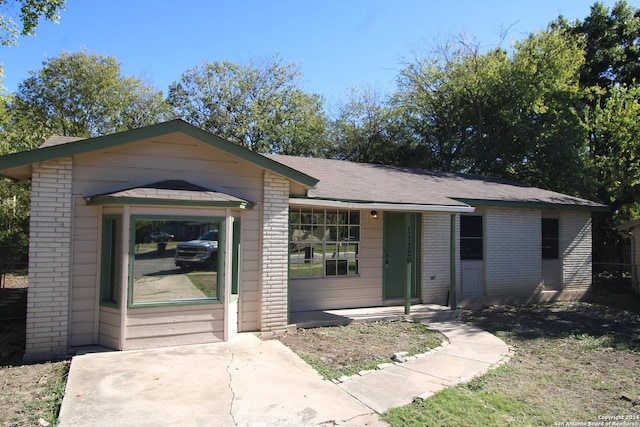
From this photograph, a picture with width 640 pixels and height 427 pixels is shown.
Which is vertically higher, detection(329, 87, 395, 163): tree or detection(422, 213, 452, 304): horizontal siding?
detection(329, 87, 395, 163): tree

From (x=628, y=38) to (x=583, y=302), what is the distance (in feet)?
55.1

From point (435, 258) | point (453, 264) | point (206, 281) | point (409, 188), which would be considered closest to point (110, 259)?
point (206, 281)

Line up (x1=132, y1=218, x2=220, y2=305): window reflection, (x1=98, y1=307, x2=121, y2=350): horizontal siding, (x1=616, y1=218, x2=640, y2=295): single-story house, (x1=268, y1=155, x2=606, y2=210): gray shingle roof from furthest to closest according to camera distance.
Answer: (x1=616, y1=218, x2=640, y2=295): single-story house, (x1=268, y1=155, x2=606, y2=210): gray shingle roof, (x1=132, y1=218, x2=220, y2=305): window reflection, (x1=98, y1=307, x2=121, y2=350): horizontal siding

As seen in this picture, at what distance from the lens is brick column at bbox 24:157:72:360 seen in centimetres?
634

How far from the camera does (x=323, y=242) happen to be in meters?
9.87

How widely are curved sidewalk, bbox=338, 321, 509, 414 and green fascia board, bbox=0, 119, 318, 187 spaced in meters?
3.53

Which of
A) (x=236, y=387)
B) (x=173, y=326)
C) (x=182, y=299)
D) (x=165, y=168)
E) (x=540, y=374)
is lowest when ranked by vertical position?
(x=540, y=374)

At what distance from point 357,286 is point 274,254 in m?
3.02

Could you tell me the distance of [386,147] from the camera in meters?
27.1

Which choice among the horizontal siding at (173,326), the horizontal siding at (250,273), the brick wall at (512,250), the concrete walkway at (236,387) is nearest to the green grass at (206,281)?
the horizontal siding at (173,326)

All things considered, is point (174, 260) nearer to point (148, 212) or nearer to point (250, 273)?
point (148, 212)

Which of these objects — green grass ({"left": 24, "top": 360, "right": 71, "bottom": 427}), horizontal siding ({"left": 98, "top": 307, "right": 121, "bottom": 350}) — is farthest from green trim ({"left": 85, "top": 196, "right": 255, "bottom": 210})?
green grass ({"left": 24, "top": 360, "right": 71, "bottom": 427})

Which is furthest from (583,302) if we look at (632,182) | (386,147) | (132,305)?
(386,147)

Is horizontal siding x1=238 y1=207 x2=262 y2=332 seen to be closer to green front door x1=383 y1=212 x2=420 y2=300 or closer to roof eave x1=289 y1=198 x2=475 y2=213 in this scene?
roof eave x1=289 y1=198 x2=475 y2=213
